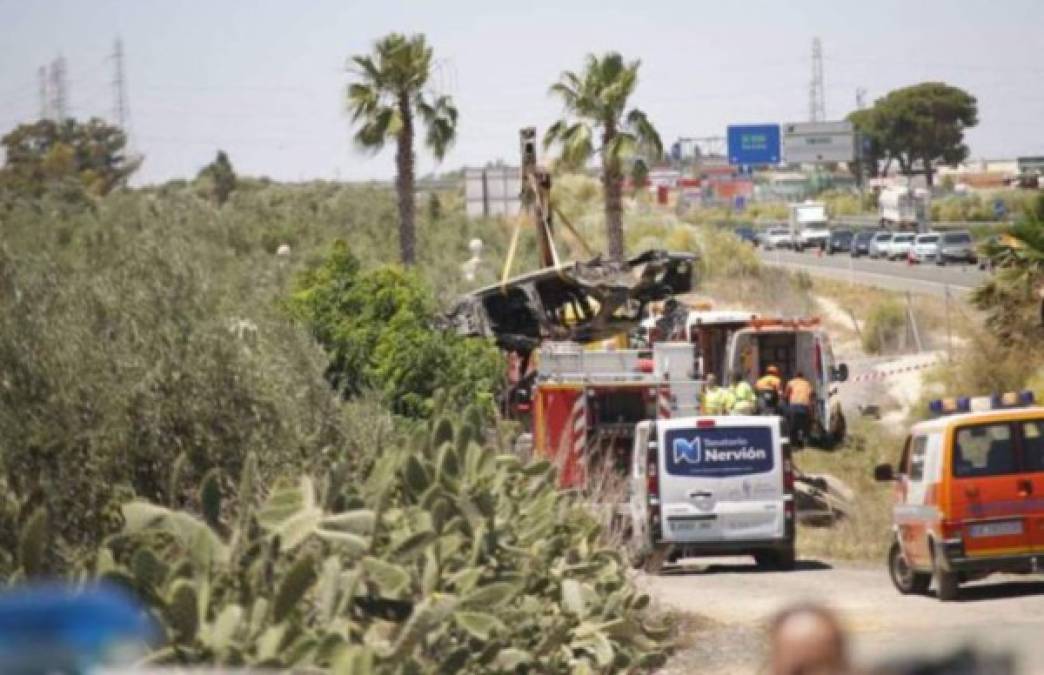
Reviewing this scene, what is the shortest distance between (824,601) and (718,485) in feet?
35.0

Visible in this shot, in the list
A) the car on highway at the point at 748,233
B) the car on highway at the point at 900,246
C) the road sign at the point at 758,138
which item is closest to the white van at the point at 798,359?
the car on highway at the point at 900,246

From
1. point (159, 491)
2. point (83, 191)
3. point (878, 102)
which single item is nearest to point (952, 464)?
point (159, 491)

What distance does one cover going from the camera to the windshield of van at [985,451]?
19.6 m

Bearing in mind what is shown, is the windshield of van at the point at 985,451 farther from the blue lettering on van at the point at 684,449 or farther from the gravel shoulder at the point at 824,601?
the blue lettering on van at the point at 684,449

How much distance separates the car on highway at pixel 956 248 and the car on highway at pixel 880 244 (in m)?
7.74

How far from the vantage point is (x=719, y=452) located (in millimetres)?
24109

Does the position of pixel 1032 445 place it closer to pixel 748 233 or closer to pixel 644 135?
pixel 644 135

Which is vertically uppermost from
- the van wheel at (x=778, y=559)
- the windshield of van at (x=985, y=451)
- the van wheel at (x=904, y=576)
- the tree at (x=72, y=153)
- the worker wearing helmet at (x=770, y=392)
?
the tree at (x=72, y=153)

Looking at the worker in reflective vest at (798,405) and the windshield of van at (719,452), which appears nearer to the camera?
the windshield of van at (719,452)

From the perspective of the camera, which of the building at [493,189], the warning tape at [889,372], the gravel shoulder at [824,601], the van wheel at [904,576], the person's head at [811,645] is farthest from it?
the building at [493,189]

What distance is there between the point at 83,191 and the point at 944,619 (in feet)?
125

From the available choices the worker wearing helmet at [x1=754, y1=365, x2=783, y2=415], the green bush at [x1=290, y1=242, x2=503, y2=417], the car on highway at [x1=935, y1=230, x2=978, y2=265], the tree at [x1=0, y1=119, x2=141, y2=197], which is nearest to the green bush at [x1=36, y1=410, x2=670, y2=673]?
the green bush at [x1=290, y1=242, x2=503, y2=417]

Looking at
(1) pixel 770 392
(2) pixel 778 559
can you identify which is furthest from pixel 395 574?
(1) pixel 770 392

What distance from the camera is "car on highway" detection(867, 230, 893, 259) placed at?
304 ft
